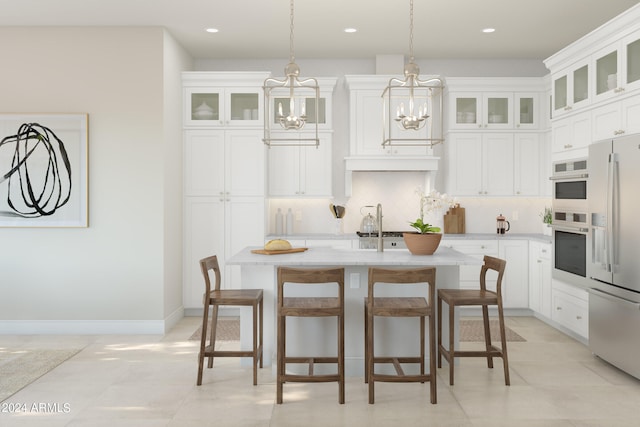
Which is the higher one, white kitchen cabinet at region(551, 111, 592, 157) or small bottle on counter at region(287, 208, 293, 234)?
white kitchen cabinet at region(551, 111, 592, 157)

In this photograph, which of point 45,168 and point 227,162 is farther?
point 227,162

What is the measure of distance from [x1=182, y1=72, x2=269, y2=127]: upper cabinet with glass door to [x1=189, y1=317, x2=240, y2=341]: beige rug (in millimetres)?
2248

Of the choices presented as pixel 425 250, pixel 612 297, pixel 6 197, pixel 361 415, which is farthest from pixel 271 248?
pixel 6 197

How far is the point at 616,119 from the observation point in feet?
13.2

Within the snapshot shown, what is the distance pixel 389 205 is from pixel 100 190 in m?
3.39

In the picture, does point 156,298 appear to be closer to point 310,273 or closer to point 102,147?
point 102,147

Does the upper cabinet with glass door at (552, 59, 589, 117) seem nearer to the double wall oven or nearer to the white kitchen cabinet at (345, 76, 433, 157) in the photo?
the double wall oven

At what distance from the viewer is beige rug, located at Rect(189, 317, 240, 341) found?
500 cm

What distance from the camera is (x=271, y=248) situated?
4.10m

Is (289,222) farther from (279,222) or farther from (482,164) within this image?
(482,164)

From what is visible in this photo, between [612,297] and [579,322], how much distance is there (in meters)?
0.83

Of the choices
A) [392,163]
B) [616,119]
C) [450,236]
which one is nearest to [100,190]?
[392,163]

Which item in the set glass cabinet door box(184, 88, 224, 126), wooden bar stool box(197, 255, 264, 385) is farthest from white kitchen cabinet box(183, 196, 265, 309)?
wooden bar stool box(197, 255, 264, 385)

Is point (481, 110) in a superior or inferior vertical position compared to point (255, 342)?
superior
